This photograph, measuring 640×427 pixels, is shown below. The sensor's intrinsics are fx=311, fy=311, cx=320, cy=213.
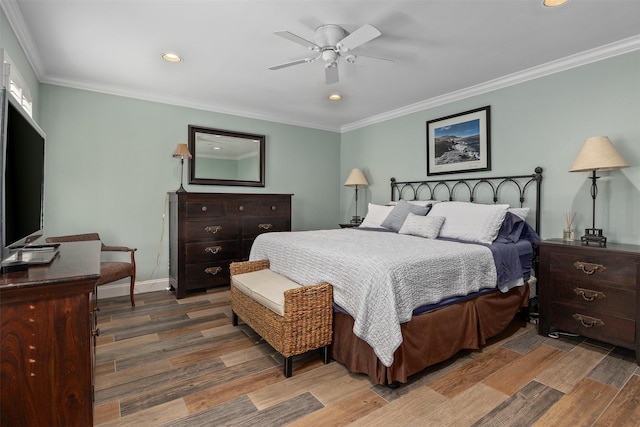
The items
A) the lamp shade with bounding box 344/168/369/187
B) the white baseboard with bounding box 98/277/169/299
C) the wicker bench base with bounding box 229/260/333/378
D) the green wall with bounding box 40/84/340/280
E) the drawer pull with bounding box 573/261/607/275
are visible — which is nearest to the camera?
the wicker bench base with bounding box 229/260/333/378

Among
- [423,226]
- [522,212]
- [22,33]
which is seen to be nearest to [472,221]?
[423,226]

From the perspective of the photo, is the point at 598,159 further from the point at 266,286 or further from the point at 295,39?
the point at 266,286

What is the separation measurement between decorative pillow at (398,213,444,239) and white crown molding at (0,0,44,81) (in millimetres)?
3467

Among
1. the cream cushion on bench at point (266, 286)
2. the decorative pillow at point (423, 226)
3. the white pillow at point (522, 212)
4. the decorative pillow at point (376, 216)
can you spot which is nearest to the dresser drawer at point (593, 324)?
the white pillow at point (522, 212)

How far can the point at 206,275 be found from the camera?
372 centimetres

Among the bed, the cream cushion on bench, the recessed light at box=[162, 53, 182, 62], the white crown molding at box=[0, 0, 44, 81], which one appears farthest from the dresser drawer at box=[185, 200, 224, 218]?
the white crown molding at box=[0, 0, 44, 81]

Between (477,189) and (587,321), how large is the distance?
5.54 ft

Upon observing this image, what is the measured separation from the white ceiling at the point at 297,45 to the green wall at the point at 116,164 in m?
0.24

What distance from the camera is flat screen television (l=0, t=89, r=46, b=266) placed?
1.13 m

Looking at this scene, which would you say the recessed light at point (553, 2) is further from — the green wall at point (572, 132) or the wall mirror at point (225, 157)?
the wall mirror at point (225, 157)

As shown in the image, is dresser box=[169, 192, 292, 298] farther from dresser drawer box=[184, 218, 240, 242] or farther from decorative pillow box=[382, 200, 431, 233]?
decorative pillow box=[382, 200, 431, 233]

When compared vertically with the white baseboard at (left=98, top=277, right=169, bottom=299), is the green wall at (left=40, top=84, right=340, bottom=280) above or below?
above

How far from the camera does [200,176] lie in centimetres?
415

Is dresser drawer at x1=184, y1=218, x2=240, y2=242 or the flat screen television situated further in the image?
dresser drawer at x1=184, y1=218, x2=240, y2=242
